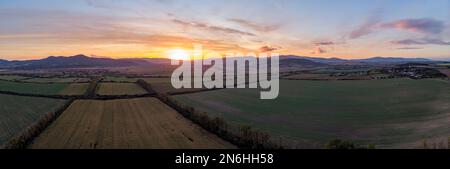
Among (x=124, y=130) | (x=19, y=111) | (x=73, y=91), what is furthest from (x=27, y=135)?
(x=73, y=91)

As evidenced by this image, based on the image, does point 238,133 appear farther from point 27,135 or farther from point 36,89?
point 36,89

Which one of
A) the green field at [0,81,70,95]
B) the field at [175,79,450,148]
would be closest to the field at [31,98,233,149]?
the field at [175,79,450,148]

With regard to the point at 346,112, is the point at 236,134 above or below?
below

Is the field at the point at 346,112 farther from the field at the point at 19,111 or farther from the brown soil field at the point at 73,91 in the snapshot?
the brown soil field at the point at 73,91

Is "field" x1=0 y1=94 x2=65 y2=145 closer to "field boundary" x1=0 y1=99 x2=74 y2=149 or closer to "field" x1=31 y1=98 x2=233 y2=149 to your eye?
"field boundary" x1=0 y1=99 x2=74 y2=149
